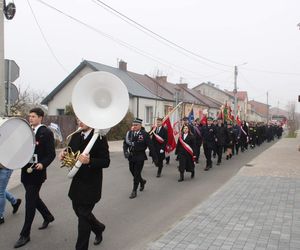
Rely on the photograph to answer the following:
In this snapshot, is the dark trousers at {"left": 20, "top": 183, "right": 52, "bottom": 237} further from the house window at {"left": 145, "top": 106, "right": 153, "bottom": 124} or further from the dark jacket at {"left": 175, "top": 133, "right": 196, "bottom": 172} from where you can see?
the house window at {"left": 145, "top": 106, "right": 153, "bottom": 124}

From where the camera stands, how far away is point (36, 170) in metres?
5.50

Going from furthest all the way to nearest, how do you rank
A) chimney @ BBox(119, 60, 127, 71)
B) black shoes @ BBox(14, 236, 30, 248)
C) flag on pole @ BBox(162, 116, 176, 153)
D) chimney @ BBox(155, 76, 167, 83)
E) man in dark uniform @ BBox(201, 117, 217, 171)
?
chimney @ BBox(155, 76, 167, 83) < chimney @ BBox(119, 60, 127, 71) < man in dark uniform @ BBox(201, 117, 217, 171) < flag on pole @ BBox(162, 116, 176, 153) < black shoes @ BBox(14, 236, 30, 248)

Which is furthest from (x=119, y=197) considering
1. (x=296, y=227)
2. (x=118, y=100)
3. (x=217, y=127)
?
(x=217, y=127)

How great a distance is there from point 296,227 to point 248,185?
12.8ft

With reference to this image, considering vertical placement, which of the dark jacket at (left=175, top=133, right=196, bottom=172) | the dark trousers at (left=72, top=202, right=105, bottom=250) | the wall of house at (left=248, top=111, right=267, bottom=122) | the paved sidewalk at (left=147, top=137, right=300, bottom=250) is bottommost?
the paved sidewalk at (left=147, top=137, right=300, bottom=250)

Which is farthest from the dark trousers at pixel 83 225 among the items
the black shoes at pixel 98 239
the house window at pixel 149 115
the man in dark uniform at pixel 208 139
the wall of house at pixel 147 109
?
the house window at pixel 149 115

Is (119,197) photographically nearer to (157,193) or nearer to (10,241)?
(157,193)

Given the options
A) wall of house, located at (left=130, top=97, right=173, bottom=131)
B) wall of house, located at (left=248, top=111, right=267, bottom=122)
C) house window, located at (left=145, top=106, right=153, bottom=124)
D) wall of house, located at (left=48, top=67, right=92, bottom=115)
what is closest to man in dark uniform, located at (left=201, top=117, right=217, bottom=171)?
wall of house, located at (left=130, top=97, right=173, bottom=131)

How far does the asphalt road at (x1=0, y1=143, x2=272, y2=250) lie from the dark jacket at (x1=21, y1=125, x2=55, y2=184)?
2.73ft

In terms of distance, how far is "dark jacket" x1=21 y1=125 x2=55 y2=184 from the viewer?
5512mm

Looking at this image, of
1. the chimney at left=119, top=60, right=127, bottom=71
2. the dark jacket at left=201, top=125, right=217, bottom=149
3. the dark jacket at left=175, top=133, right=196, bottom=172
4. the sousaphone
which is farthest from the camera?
the chimney at left=119, top=60, right=127, bottom=71

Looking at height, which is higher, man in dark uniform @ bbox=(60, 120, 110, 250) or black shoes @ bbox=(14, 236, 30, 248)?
man in dark uniform @ bbox=(60, 120, 110, 250)

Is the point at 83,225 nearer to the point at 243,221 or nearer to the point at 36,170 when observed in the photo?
the point at 36,170

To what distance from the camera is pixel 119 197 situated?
8828 millimetres
